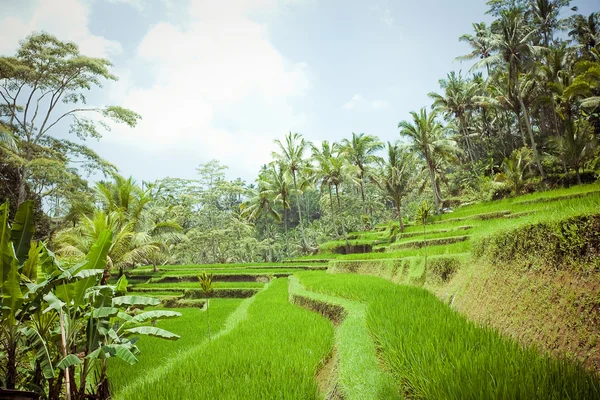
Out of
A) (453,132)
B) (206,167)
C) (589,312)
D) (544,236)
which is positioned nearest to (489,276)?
(544,236)

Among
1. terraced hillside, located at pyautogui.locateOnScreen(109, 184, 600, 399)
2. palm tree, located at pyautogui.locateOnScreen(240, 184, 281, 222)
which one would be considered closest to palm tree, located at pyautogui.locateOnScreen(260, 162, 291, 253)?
palm tree, located at pyautogui.locateOnScreen(240, 184, 281, 222)

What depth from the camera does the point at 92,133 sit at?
16.5m

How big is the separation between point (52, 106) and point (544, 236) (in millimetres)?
20008

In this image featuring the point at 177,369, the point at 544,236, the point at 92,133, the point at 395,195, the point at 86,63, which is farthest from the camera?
the point at 395,195

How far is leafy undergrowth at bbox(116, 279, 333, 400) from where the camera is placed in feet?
10.4

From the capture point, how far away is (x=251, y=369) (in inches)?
149

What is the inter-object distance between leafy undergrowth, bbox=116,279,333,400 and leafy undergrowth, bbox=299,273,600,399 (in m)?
0.98

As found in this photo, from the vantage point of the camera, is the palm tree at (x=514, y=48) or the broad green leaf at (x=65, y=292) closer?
the broad green leaf at (x=65, y=292)

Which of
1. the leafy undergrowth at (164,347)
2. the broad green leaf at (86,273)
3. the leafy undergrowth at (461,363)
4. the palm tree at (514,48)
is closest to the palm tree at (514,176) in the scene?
the palm tree at (514,48)

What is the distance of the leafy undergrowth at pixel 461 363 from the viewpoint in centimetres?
191

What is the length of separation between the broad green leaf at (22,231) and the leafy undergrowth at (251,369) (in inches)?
87.3

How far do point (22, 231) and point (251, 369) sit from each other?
340cm

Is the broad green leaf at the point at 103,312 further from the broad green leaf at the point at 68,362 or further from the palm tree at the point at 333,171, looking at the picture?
the palm tree at the point at 333,171

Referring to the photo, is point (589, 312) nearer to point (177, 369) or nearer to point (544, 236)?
point (544, 236)
